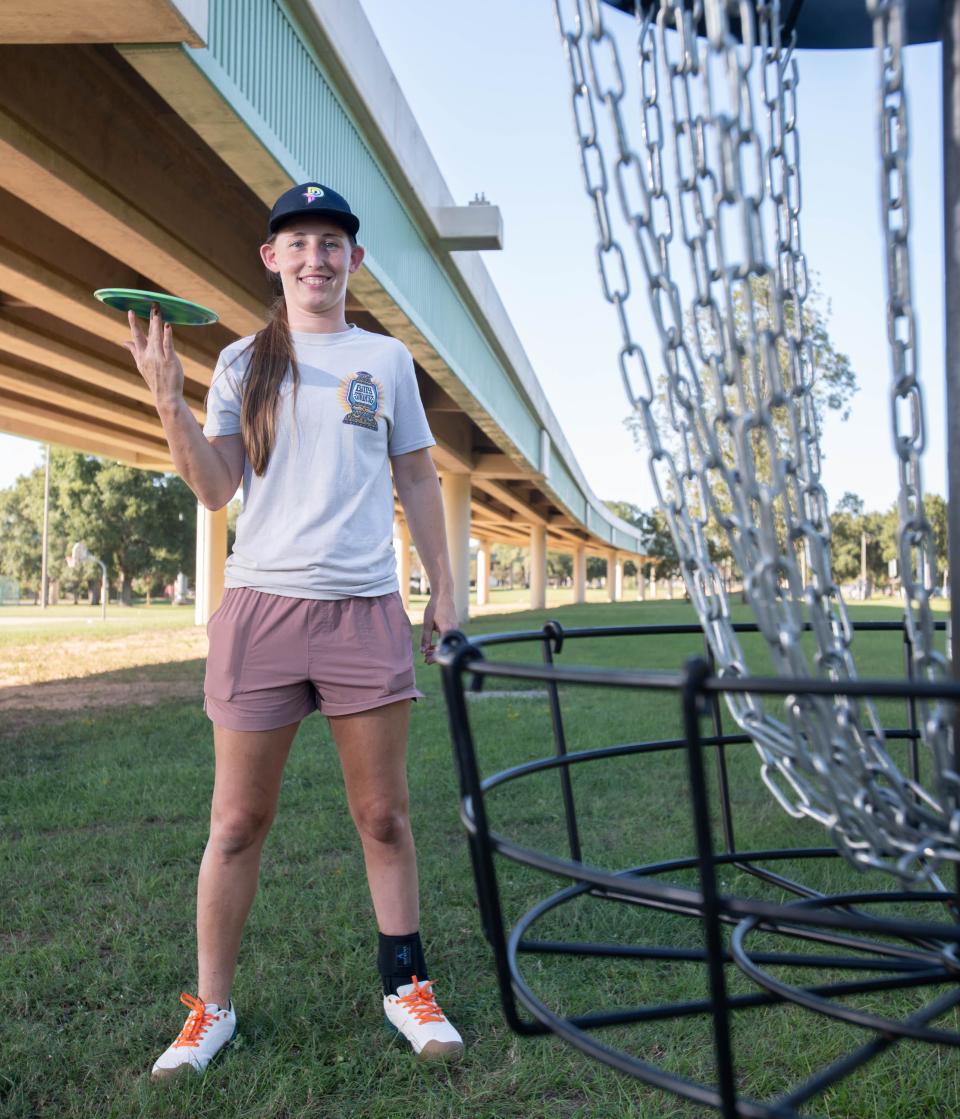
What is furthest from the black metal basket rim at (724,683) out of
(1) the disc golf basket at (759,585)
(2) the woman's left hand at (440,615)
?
(2) the woman's left hand at (440,615)

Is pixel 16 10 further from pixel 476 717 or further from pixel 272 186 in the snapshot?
pixel 476 717

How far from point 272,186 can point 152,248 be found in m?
1.63

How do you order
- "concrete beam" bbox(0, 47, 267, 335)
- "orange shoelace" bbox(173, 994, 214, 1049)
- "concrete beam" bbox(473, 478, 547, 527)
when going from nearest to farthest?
"orange shoelace" bbox(173, 994, 214, 1049), "concrete beam" bbox(0, 47, 267, 335), "concrete beam" bbox(473, 478, 547, 527)

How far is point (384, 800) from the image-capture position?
249cm

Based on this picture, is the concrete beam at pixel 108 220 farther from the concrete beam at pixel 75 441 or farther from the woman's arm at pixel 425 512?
the concrete beam at pixel 75 441

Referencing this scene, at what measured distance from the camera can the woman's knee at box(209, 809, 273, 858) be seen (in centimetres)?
242

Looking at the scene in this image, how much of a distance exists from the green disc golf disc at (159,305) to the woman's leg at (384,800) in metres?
1.03

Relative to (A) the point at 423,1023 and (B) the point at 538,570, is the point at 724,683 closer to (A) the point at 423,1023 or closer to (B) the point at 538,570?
(A) the point at 423,1023

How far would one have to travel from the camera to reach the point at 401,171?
9898mm

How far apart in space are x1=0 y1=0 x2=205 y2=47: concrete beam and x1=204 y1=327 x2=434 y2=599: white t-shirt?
3.35 m

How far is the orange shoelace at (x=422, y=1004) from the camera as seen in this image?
2.47m

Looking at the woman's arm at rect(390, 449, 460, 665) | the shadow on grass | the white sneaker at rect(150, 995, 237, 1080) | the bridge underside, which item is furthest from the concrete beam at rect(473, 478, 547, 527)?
the white sneaker at rect(150, 995, 237, 1080)

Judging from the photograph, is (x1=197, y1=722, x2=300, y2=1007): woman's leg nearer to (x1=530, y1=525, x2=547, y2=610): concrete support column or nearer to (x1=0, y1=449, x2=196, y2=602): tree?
(x1=530, y1=525, x2=547, y2=610): concrete support column

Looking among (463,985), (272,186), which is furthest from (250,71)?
(463,985)
